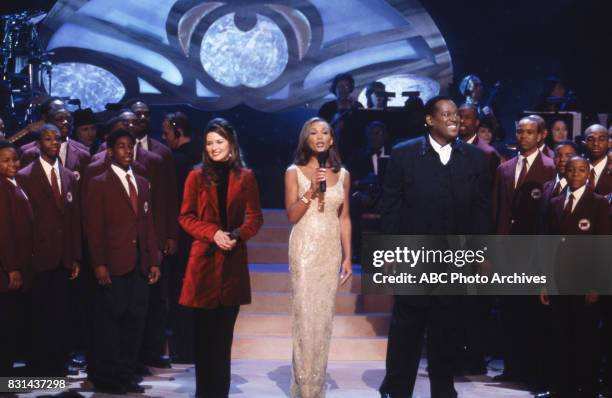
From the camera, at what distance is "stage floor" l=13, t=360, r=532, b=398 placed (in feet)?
23.1

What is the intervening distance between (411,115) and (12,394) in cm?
590

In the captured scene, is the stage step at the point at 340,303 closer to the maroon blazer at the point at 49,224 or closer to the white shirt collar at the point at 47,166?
the maroon blazer at the point at 49,224

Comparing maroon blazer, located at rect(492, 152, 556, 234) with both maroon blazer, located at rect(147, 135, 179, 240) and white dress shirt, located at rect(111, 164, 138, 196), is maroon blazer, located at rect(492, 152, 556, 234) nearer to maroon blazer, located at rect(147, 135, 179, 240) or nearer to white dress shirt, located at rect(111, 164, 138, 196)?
maroon blazer, located at rect(147, 135, 179, 240)

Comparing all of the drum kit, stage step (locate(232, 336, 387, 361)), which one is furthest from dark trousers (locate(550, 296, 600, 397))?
the drum kit

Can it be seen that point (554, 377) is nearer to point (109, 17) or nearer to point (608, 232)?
point (608, 232)

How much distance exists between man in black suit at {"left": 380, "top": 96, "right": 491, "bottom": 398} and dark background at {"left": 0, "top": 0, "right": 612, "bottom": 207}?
6.98m

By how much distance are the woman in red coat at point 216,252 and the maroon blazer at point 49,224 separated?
160 cm

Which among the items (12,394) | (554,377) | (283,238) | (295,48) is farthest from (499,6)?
(12,394)

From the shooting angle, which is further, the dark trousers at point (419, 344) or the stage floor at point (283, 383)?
the stage floor at point (283, 383)

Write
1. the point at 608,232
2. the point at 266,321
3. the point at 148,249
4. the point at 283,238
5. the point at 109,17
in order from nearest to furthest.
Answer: the point at 608,232 → the point at 148,249 → the point at 266,321 → the point at 283,238 → the point at 109,17

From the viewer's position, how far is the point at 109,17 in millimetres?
12656

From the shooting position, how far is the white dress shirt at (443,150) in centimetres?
605

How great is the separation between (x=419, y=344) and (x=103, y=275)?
2217 mm

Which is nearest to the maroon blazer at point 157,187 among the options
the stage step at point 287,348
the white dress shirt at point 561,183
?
the stage step at point 287,348
